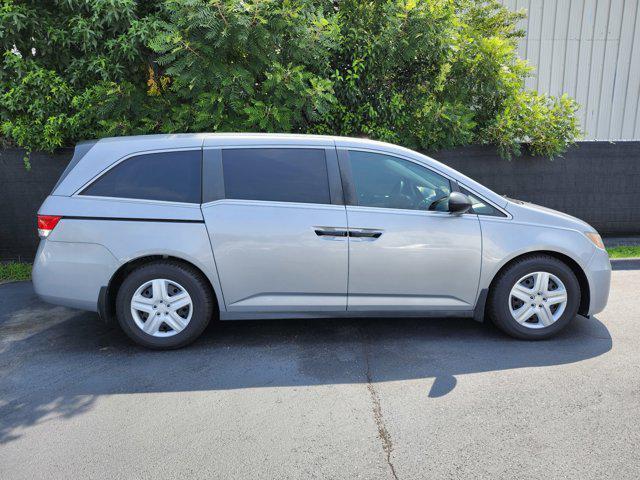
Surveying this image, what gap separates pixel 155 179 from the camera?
4355 millimetres

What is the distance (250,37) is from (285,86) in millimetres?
645

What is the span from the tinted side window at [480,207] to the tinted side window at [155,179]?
2175 mm

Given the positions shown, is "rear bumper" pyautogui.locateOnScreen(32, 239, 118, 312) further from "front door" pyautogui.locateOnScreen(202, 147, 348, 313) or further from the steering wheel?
the steering wheel

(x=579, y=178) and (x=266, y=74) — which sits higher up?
(x=266, y=74)

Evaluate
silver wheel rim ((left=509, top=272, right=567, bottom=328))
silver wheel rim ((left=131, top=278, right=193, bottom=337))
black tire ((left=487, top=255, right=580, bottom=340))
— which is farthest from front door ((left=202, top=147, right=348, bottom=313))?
silver wheel rim ((left=509, top=272, right=567, bottom=328))

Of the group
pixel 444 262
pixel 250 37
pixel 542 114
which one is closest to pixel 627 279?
pixel 542 114

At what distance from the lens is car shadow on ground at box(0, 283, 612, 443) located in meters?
3.77

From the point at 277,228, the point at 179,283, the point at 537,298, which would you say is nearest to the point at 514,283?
the point at 537,298

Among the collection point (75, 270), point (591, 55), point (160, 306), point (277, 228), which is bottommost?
point (160, 306)

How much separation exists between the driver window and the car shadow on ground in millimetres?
1153

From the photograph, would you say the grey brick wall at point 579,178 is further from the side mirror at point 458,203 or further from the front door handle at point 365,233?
the front door handle at point 365,233

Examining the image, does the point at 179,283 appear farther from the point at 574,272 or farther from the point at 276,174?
the point at 574,272

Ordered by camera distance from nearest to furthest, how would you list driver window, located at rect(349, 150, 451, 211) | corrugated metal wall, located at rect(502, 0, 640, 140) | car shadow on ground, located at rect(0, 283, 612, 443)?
car shadow on ground, located at rect(0, 283, 612, 443), driver window, located at rect(349, 150, 451, 211), corrugated metal wall, located at rect(502, 0, 640, 140)

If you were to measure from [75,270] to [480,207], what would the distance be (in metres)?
3.27
